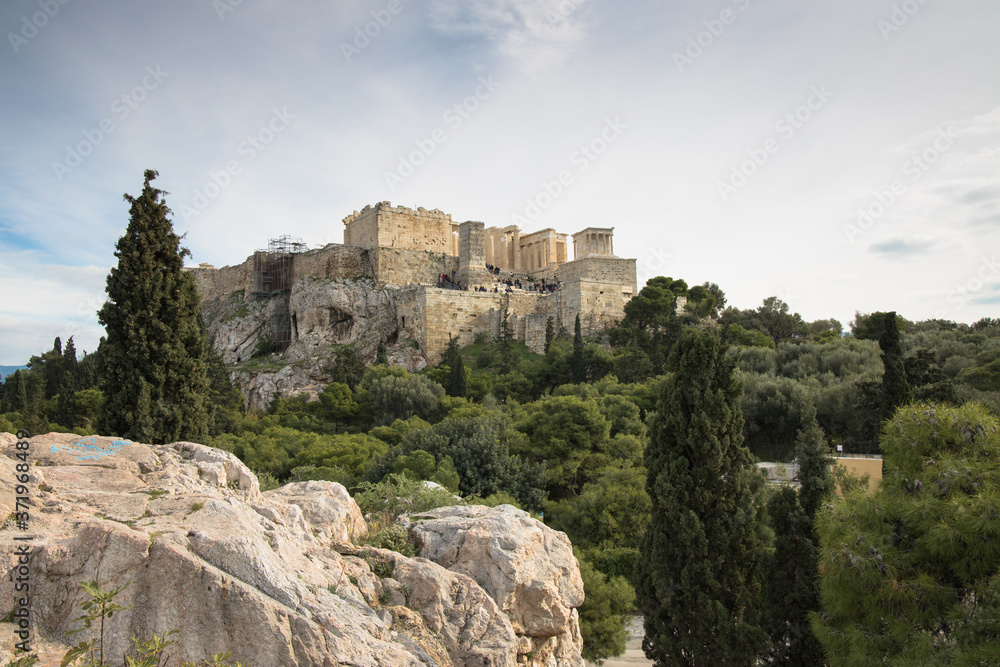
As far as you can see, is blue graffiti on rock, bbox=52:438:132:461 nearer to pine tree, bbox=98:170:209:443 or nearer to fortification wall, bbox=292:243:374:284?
pine tree, bbox=98:170:209:443

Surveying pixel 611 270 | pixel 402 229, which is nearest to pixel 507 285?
pixel 611 270

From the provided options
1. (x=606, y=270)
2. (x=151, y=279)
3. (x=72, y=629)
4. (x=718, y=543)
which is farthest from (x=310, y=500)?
(x=606, y=270)

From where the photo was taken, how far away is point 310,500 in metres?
6.46

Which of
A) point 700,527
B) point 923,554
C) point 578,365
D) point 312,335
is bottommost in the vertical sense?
point 700,527

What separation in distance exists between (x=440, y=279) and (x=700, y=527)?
30.7 m

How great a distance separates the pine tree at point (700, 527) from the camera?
9117mm

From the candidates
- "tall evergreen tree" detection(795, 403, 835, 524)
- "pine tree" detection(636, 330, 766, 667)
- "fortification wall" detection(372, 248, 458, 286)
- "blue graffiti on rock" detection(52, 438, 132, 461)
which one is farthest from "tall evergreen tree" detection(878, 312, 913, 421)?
"fortification wall" detection(372, 248, 458, 286)

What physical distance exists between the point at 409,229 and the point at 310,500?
34165 millimetres

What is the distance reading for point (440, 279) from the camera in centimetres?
3894

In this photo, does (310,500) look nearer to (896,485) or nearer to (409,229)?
(896,485)

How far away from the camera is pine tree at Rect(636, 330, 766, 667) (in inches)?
359

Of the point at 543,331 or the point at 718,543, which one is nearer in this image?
the point at 718,543

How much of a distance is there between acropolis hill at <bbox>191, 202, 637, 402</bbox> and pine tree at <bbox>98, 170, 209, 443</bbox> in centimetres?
2257

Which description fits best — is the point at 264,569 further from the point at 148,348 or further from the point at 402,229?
the point at 402,229
